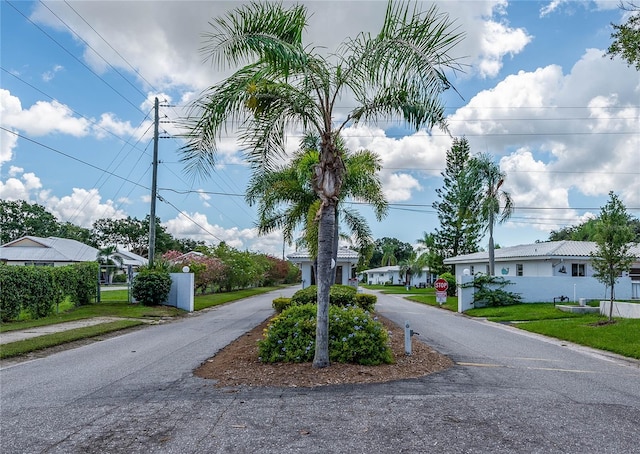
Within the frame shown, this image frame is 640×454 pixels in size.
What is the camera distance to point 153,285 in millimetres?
21625

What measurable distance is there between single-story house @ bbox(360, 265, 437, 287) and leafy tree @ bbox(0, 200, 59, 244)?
160ft

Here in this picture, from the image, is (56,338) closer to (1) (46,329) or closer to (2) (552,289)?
(1) (46,329)

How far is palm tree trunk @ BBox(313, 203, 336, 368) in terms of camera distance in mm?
8023

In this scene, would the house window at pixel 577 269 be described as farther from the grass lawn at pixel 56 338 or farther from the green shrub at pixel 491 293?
the grass lawn at pixel 56 338

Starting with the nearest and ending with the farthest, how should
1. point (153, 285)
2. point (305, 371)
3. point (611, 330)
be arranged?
point (305, 371)
point (611, 330)
point (153, 285)

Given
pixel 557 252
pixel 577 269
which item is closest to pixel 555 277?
pixel 557 252

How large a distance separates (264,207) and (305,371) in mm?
10906

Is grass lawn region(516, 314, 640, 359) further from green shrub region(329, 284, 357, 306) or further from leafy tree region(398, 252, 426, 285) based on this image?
leafy tree region(398, 252, 426, 285)

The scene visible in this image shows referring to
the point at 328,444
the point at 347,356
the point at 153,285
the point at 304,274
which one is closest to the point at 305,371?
the point at 347,356

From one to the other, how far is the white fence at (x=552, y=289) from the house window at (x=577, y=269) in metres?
2.07

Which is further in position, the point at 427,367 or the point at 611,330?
the point at 611,330

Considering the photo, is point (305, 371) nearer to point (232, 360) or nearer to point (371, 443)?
point (232, 360)

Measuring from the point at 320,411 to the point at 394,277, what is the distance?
70524mm

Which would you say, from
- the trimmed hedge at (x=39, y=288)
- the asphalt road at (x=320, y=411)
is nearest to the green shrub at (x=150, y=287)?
the trimmed hedge at (x=39, y=288)
